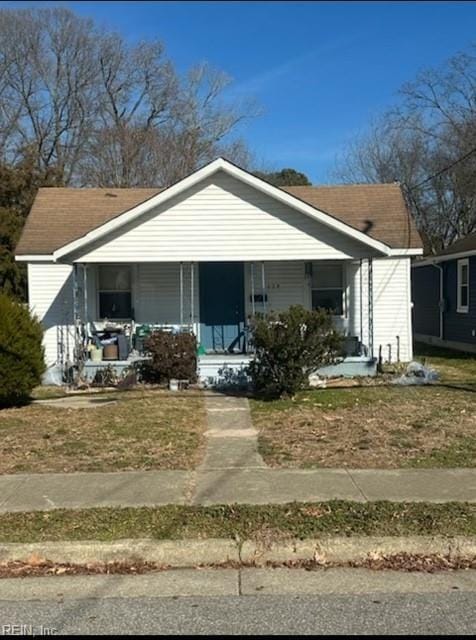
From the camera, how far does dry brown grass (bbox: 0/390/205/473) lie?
24.9 feet

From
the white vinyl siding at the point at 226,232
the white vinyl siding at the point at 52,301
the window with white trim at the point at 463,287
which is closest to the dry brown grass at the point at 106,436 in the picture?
the white vinyl siding at the point at 226,232

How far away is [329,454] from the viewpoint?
7785 mm

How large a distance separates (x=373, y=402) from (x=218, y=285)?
21.8ft

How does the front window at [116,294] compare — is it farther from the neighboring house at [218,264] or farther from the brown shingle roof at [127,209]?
the brown shingle roof at [127,209]

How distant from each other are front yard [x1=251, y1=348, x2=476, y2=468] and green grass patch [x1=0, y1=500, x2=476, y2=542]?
1564mm

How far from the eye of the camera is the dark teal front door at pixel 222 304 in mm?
16641

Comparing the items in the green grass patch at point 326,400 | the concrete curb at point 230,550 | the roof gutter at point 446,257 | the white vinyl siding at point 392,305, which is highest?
the roof gutter at point 446,257

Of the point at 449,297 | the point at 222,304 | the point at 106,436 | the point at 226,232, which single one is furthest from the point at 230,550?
the point at 449,297

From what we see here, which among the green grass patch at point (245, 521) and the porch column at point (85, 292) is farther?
the porch column at point (85, 292)

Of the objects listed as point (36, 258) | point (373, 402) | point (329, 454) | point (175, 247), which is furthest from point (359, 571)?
point (36, 258)

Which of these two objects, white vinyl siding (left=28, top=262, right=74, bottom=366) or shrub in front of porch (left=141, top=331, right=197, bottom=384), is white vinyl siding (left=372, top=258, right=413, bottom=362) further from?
white vinyl siding (left=28, top=262, right=74, bottom=366)

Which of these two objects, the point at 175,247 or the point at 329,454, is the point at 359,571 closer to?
the point at 329,454

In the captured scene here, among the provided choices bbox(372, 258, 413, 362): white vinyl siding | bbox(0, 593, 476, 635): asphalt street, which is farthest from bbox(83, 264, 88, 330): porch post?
bbox(0, 593, 476, 635): asphalt street

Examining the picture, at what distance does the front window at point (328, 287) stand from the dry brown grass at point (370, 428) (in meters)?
4.89
